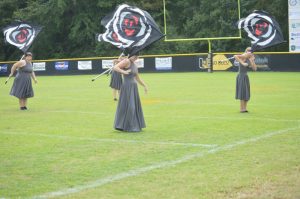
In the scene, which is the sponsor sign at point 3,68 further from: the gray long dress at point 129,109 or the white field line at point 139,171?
the white field line at point 139,171

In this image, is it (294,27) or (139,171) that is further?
(294,27)

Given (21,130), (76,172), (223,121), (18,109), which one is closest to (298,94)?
(223,121)

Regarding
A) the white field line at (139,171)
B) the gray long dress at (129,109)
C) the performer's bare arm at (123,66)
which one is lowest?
the white field line at (139,171)

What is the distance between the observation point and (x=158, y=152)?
434 inches

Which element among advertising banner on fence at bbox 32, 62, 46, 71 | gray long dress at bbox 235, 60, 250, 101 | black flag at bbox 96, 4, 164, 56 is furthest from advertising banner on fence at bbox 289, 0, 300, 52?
black flag at bbox 96, 4, 164, 56

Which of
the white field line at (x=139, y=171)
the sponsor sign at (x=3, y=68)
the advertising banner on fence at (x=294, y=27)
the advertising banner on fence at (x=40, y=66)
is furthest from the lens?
the sponsor sign at (x=3, y=68)

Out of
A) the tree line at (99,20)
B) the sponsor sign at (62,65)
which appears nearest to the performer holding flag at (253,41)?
the tree line at (99,20)

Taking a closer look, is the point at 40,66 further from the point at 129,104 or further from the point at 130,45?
the point at 129,104

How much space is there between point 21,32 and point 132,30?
8568mm

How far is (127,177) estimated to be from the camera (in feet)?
29.3

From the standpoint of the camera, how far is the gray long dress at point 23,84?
65.4 feet

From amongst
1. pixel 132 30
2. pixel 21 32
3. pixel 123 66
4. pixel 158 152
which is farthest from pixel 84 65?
pixel 158 152

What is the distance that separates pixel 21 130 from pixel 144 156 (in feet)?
16.7

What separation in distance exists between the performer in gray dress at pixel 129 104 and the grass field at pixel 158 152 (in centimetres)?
28
